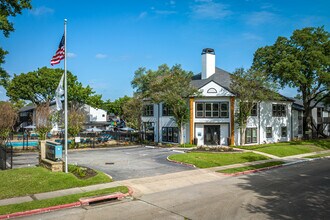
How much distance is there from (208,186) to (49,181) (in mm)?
8679

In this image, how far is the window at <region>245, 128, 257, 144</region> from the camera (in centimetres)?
3757

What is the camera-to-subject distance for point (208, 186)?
1580 cm

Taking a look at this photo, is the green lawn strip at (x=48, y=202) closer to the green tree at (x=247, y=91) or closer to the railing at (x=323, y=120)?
the green tree at (x=247, y=91)

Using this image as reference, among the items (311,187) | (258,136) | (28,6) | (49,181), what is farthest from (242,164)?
(28,6)

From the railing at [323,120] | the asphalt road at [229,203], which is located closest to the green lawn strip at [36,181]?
the asphalt road at [229,203]

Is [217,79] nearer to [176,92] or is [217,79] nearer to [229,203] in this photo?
[176,92]

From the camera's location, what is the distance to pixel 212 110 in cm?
3669

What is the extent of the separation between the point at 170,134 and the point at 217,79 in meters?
10.2

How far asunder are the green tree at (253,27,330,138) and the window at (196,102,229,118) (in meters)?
7.22


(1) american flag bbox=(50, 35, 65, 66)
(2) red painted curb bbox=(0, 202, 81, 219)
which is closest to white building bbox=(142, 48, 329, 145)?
(1) american flag bbox=(50, 35, 65, 66)

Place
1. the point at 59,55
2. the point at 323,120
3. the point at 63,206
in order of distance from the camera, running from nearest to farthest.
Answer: the point at 63,206
the point at 59,55
the point at 323,120

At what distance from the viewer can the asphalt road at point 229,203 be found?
10875 millimetres

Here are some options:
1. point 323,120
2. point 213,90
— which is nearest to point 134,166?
point 213,90

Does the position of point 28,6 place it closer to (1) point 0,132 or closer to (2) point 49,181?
(2) point 49,181
